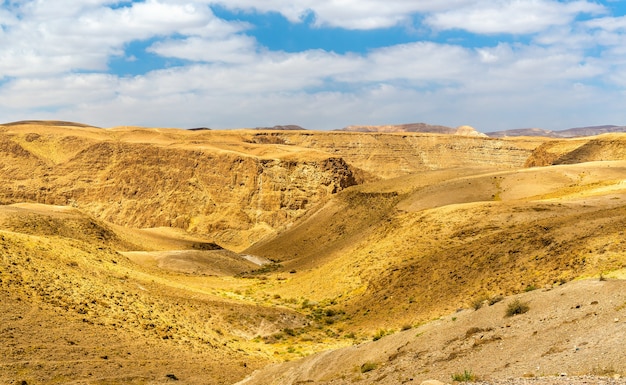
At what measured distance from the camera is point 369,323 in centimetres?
2911

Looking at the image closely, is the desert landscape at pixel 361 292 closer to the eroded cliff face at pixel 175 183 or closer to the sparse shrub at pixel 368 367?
the sparse shrub at pixel 368 367

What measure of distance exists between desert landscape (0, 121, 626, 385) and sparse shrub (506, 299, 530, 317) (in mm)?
45

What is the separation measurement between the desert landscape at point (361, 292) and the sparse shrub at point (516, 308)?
0.15 feet

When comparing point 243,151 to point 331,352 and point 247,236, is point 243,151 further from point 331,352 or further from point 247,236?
point 331,352

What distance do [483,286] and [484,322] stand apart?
975 cm

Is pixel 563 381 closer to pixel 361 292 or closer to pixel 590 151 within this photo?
pixel 361 292

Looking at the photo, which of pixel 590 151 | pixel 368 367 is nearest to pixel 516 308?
pixel 368 367

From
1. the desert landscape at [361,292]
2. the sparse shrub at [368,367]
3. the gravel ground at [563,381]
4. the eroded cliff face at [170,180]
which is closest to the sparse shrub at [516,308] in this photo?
the desert landscape at [361,292]

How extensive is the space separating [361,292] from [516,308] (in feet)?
58.3

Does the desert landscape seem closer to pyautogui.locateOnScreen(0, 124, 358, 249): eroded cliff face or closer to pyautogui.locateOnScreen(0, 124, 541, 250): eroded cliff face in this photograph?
pyautogui.locateOnScreen(0, 124, 358, 249): eroded cliff face

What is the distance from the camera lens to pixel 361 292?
3403 centimetres

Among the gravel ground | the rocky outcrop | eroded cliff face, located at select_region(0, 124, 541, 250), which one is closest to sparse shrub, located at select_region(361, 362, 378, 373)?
the gravel ground

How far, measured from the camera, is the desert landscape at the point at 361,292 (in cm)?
1513

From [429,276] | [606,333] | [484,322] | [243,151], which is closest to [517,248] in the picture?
[429,276]
